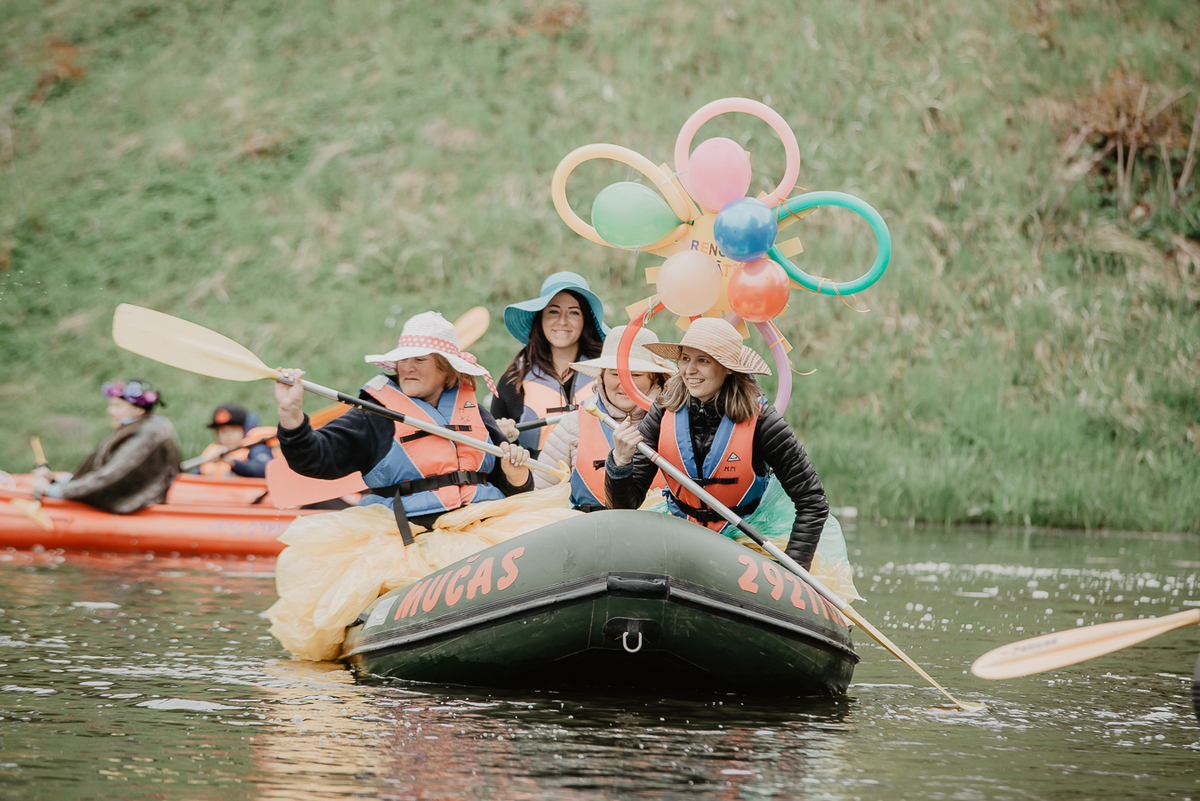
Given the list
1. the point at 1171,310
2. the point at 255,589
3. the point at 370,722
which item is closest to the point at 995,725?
the point at 370,722

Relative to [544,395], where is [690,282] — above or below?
above

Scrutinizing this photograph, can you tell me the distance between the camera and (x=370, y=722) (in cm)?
399

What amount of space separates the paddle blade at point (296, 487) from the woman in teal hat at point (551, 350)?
1183 mm

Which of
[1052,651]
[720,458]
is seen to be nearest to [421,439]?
[720,458]

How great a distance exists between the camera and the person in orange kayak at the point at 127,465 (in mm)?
8719

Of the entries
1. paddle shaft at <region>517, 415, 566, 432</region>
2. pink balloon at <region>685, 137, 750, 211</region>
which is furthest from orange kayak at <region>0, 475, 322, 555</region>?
pink balloon at <region>685, 137, 750, 211</region>

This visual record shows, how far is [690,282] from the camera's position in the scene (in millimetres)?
4832

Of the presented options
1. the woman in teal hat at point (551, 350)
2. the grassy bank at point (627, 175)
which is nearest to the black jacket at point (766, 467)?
the woman in teal hat at point (551, 350)

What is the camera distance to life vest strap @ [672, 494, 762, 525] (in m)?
4.71

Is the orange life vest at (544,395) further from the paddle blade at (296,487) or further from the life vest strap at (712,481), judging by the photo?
the life vest strap at (712,481)

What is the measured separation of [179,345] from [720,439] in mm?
2098

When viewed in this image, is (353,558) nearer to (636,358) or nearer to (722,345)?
(636,358)

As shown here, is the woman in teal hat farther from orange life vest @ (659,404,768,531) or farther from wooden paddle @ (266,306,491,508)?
orange life vest @ (659,404,768,531)

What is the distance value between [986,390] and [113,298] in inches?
421
